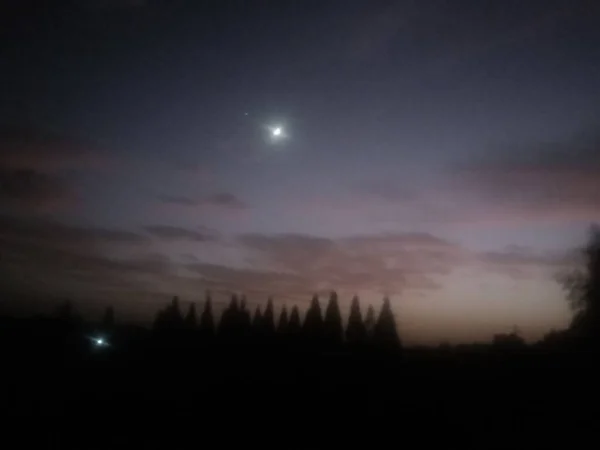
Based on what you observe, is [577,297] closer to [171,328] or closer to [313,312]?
[313,312]

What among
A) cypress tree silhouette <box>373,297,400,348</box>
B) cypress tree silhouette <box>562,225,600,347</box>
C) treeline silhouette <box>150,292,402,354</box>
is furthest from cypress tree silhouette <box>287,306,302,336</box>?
cypress tree silhouette <box>562,225,600,347</box>

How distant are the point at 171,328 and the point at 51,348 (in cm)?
3518

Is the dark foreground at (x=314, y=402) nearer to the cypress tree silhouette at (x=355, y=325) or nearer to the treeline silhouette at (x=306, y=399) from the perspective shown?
the treeline silhouette at (x=306, y=399)

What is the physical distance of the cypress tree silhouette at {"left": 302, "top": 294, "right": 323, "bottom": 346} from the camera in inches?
2060

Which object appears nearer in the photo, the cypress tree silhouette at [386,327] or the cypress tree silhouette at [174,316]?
the cypress tree silhouette at [386,327]

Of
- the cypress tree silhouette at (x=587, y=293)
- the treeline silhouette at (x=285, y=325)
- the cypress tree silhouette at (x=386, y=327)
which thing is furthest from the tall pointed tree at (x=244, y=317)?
the cypress tree silhouette at (x=587, y=293)

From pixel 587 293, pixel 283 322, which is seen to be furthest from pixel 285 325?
pixel 587 293

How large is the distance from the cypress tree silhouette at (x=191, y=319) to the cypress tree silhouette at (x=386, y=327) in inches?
913

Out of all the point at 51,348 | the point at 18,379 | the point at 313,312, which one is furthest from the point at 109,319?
the point at 18,379

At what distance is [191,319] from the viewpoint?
6125 cm

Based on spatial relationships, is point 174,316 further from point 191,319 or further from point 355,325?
point 355,325

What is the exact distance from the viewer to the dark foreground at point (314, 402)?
1202 cm

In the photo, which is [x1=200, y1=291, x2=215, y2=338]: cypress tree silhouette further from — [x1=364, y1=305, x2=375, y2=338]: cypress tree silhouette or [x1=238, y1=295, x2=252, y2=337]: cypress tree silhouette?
[x1=364, y1=305, x2=375, y2=338]: cypress tree silhouette

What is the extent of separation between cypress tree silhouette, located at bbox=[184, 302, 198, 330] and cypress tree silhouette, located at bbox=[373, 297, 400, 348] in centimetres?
2320
